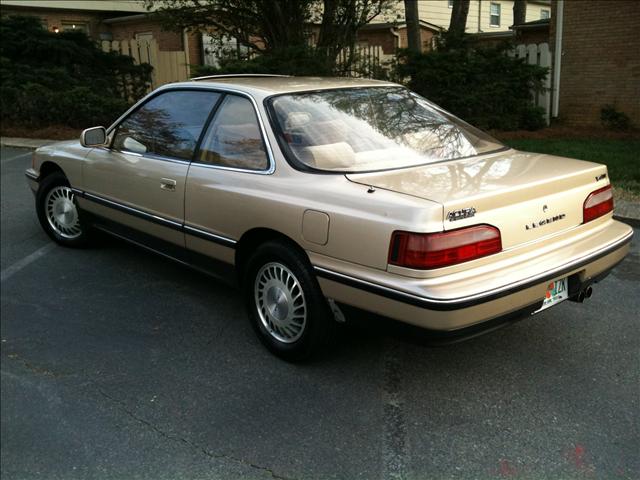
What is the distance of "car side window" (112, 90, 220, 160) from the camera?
169 inches

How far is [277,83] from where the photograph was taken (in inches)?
169

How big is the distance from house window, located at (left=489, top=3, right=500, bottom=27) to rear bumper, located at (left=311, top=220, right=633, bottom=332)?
2975cm

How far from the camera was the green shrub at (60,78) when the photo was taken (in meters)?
13.1

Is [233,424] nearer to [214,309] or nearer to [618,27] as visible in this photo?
[214,309]

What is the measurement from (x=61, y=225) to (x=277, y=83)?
2715 millimetres

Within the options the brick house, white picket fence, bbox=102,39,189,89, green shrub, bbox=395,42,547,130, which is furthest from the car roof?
the brick house

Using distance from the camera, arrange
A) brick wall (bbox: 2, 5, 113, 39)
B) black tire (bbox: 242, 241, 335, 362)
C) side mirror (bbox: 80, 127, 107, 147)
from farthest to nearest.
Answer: brick wall (bbox: 2, 5, 113, 39)
side mirror (bbox: 80, 127, 107, 147)
black tire (bbox: 242, 241, 335, 362)

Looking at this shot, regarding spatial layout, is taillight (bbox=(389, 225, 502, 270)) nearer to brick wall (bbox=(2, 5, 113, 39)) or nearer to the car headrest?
the car headrest

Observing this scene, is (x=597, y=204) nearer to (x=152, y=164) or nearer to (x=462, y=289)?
(x=462, y=289)

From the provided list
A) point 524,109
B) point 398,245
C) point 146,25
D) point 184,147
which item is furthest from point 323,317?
point 146,25

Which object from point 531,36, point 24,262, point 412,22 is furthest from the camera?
point 531,36

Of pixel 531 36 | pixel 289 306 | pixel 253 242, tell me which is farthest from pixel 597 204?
pixel 531 36

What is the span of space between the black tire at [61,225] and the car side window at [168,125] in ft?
3.19

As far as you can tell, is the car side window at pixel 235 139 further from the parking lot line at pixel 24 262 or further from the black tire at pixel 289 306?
the parking lot line at pixel 24 262
